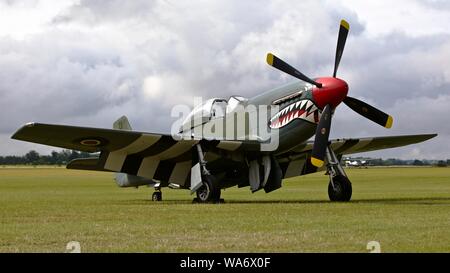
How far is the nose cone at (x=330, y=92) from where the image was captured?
51.4ft

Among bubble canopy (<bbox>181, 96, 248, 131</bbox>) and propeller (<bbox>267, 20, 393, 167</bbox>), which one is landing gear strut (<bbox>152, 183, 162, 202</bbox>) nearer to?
bubble canopy (<bbox>181, 96, 248, 131</bbox>)

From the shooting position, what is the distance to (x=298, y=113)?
16.5 metres

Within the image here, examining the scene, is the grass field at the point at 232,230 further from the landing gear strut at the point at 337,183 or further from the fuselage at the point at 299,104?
the landing gear strut at the point at 337,183

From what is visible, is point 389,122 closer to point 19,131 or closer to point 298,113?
point 298,113

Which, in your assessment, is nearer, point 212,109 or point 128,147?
point 128,147

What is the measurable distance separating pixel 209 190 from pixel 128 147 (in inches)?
94.8

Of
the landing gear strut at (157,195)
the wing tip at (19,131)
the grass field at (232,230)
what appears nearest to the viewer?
the grass field at (232,230)

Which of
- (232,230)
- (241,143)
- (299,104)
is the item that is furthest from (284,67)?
(232,230)

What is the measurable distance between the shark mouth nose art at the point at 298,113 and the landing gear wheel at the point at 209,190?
206 centimetres

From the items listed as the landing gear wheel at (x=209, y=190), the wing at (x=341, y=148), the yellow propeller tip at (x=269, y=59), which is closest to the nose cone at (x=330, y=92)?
the yellow propeller tip at (x=269, y=59)

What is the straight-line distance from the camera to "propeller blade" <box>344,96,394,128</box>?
1723 cm
